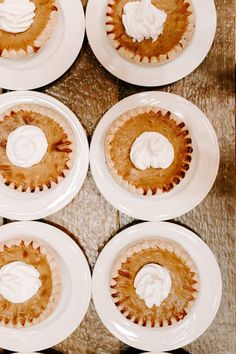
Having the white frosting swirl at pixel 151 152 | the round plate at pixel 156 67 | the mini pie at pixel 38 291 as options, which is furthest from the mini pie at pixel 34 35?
the mini pie at pixel 38 291

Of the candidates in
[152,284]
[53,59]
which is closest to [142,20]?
[53,59]

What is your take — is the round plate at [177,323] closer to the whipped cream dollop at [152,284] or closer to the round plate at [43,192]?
the whipped cream dollop at [152,284]

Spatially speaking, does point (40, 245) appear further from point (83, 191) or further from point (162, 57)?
point (162, 57)

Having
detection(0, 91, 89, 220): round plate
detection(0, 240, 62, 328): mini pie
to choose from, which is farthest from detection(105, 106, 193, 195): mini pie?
detection(0, 240, 62, 328): mini pie

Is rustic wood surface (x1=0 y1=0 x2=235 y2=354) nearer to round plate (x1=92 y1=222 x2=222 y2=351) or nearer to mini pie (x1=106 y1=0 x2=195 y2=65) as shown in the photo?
round plate (x1=92 y1=222 x2=222 y2=351)

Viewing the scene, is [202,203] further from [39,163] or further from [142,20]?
[142,20]

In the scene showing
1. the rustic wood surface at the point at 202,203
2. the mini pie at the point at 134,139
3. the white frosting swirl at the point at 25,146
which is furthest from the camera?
the rustic wood surface at the point at 202,203

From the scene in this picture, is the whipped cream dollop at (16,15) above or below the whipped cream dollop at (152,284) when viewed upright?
above
